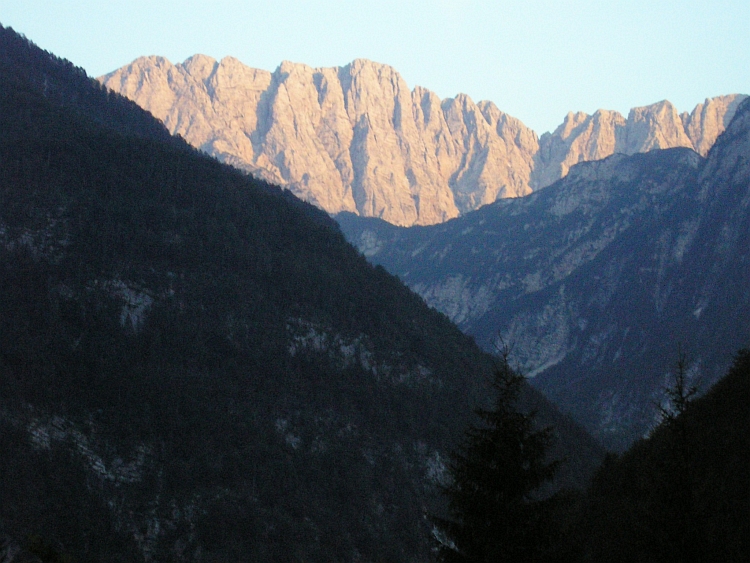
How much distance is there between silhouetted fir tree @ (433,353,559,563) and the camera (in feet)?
109

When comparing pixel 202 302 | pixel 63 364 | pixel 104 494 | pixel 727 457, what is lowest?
pixel 727 457

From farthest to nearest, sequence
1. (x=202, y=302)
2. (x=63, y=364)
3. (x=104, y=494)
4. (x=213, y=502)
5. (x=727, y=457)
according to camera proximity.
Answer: (x=202, y=302) → (x=63, y=364) → (x=213, y=502) → (x=104, y=494) → (x=727, y=457)

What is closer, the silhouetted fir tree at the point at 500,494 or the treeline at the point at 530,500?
the treeline at the point at 530,500

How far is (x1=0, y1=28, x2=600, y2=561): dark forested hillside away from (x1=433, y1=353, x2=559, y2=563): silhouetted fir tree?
253 feet

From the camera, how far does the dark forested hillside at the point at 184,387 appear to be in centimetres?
12531

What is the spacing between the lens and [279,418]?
160 meters

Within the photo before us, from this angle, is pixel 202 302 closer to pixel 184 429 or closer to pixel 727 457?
pixel 184 429

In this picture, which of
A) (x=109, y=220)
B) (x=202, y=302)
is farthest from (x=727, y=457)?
(x=109, y=220)

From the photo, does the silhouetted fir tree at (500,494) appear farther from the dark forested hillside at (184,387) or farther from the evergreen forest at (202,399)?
the dark forested hillside at (184,387)

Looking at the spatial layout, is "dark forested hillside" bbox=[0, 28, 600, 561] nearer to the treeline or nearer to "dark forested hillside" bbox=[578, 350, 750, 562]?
"dark forested hillside" bbox=[578, 350, 750, 562]

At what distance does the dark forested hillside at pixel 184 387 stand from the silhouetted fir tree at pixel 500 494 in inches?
3038

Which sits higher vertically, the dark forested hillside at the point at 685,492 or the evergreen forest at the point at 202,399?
the evergreen forest at the point at 202,399

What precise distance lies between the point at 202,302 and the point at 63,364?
34791 millimetres

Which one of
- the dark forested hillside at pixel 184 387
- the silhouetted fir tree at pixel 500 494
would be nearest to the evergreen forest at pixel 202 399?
the dark forested hillside at pixel 184 387
